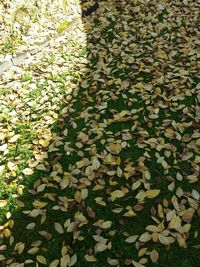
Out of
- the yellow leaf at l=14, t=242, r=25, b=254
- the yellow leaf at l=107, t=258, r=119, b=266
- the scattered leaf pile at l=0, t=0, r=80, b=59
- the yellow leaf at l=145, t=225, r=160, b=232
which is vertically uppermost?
the scattered leaf pile at l=0, t=0, r=80, b=59

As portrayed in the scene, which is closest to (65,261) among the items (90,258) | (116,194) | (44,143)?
(90,258)

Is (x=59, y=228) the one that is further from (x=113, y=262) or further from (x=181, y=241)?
(x=181, y=241)

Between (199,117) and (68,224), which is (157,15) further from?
(68,224)

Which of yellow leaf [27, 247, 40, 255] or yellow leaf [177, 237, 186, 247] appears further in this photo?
yellow leaf [27, 247, 40, 255]

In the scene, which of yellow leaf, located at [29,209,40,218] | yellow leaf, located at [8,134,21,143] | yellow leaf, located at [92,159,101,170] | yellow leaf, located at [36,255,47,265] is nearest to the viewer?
yellow leaf, located at [36,255,47,265]

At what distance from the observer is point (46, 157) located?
13.2 feet

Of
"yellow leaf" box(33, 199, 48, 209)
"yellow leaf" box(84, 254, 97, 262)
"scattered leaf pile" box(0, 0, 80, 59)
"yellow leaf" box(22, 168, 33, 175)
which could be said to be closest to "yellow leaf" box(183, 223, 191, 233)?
"yellow leaf" box(84, 254, 97, 262)

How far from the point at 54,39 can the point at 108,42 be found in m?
1.07

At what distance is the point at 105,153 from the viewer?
3.93 meters

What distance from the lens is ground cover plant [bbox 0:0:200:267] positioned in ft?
10.1

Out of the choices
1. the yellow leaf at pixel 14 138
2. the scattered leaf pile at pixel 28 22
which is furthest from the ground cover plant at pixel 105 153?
the scattered leaf pile at pixel 28 22

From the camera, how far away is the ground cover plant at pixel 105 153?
309 centimetres

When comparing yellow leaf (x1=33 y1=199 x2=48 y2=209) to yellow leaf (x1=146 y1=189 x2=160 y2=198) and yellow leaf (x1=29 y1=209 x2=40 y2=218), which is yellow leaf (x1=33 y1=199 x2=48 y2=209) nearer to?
yellow leaf (x1=29 y1=209 x2=40 y2=218)

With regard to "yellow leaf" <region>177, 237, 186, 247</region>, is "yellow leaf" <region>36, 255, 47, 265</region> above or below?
above
